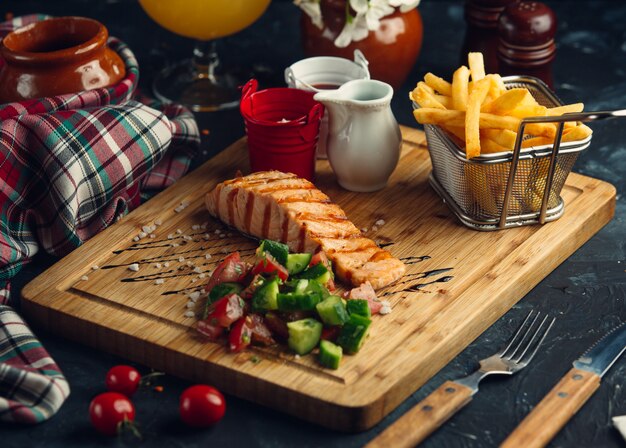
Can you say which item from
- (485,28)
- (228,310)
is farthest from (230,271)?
(485,28)

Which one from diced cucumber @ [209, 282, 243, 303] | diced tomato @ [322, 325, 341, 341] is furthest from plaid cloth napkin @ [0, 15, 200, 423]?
diced tomato @ [322, 325, 341, 341]

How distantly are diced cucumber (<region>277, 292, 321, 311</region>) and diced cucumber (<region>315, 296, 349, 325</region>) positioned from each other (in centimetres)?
3

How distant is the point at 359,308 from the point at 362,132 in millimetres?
994

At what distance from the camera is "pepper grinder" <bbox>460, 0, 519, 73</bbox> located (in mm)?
4820

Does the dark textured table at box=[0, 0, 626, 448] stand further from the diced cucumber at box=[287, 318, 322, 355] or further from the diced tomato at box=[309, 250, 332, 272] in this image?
the diced tomato at box=[309, 250, 332, 272]

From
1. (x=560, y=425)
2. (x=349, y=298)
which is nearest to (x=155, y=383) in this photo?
(x=349, y=298)

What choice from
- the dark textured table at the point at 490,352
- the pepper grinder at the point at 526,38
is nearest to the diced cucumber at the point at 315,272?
the dark textured table at the point at 490,352

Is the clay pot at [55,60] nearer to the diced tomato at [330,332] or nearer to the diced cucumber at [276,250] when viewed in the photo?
the diced cucumber at [276,250]

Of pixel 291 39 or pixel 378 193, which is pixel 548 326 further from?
pixel 291 39

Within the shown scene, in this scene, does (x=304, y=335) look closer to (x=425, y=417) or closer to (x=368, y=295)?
(x=368, y=295)

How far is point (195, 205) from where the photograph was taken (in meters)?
3.99

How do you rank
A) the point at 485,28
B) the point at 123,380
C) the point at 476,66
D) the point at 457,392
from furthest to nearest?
the point at 485,28 < the point at 476,66 < the point at 123,380 < the point at 457,392

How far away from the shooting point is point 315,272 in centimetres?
332

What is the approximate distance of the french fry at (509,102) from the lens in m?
3.50
